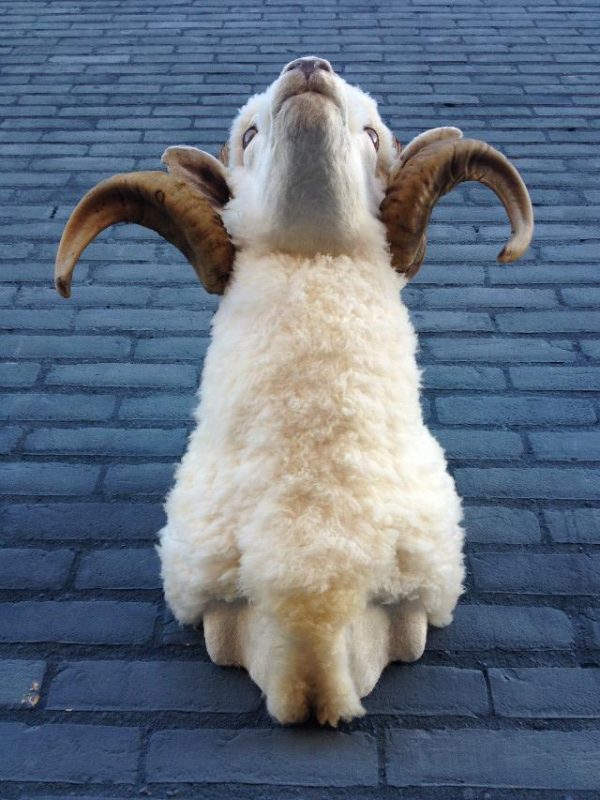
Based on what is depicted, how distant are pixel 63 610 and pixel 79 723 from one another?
0.27m

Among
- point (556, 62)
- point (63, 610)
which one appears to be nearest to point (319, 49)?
point (556, 62)

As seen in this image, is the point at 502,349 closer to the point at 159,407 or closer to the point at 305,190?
the point at 159,407

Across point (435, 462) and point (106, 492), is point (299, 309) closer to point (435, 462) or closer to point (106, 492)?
point (435, 462)

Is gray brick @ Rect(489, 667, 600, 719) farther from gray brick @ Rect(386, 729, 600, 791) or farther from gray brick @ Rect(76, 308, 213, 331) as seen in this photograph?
gray brick @ Rect(76, 308, 213, 331)

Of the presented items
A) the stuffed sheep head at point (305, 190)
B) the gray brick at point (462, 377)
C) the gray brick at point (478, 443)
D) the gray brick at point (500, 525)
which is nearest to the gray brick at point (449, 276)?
the gray brick at point (462, 377)

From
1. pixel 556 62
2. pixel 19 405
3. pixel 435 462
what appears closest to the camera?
pixel 435 462

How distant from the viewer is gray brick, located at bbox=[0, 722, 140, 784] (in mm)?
1194

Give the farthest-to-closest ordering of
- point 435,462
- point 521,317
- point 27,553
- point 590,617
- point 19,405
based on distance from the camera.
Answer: point 521,317 < point 19,405 < point 27,553 < point 590,617 < point 435,462

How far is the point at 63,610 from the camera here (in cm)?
147

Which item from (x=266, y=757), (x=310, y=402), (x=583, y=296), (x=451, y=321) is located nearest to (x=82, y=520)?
(x=266, y=757)

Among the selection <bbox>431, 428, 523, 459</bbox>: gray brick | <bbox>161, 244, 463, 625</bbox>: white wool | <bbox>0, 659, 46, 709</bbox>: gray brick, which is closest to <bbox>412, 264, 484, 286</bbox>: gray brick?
<bbox>431, 428, 523, 459</bbox>: gray brick

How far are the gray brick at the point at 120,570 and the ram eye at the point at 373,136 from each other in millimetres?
1007

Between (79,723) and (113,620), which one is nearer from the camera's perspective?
(79,723)

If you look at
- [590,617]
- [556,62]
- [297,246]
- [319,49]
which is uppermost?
[319,49]
